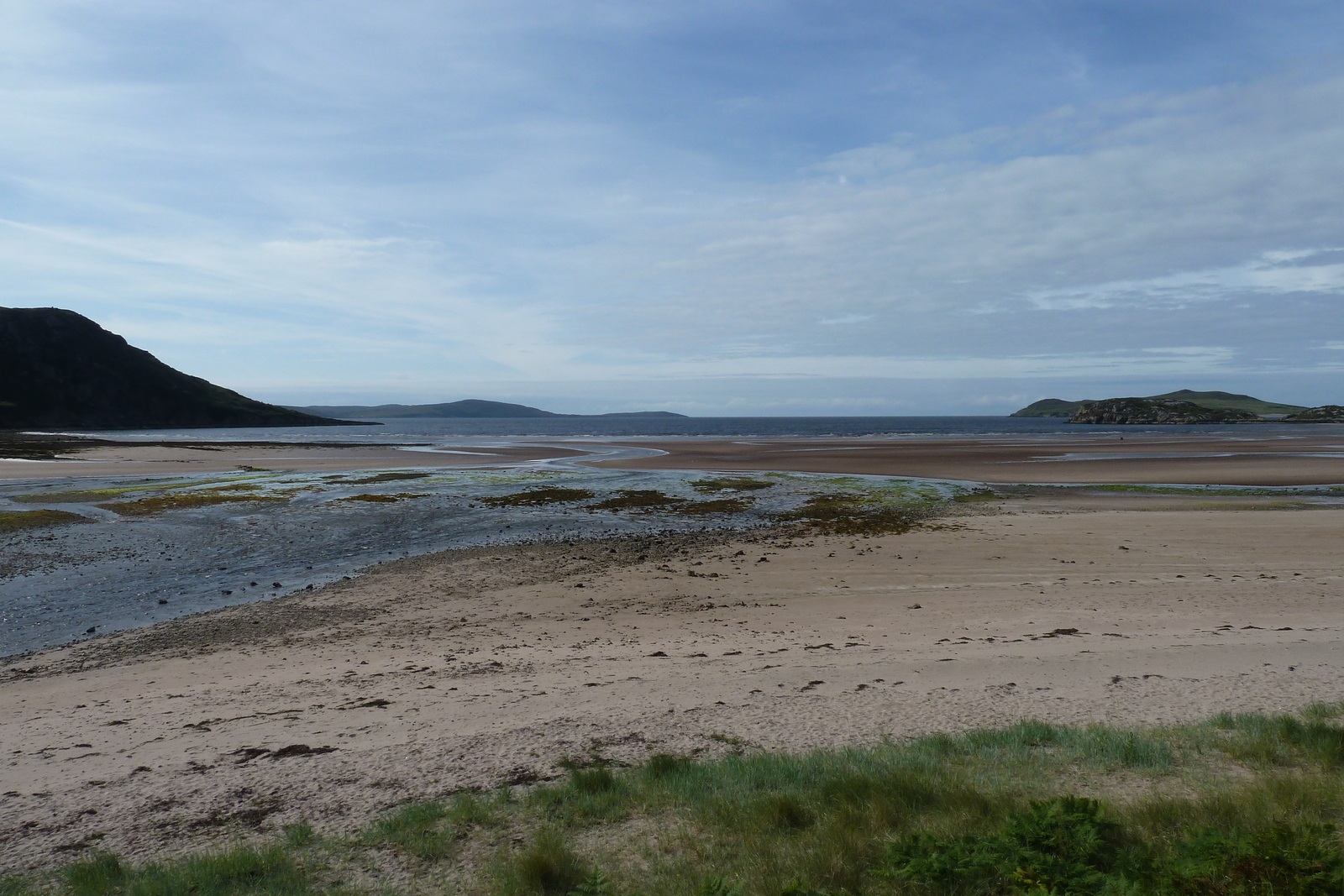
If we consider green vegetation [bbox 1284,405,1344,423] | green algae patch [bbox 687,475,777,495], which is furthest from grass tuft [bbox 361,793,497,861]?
green vegetation [bbox 1284,405,1344,423]

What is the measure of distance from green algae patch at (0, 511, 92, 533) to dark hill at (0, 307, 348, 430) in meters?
148

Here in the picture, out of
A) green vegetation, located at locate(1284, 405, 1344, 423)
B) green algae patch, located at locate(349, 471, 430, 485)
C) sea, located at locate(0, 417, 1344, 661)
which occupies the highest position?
green vegetation, located at locate(1284, 405, 1344, 423)

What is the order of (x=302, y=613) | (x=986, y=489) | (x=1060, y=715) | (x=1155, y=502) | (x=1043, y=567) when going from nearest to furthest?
(x=1060, y=715) → (x=302, y=613) → (x=1043, y=567) → (x=1155, y=502) → (x=986, y=489)

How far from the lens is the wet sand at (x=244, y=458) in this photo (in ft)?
162

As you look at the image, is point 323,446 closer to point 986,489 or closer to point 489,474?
point 489,474

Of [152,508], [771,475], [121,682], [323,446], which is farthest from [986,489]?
[323,446]

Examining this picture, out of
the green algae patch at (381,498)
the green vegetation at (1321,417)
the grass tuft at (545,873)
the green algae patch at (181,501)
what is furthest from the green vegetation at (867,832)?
the green vegetation at (1321,417)

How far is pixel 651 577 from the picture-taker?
17219 millimetres

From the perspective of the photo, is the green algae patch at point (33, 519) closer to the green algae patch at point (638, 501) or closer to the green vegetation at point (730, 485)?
the green algae patch at point (638, 501)

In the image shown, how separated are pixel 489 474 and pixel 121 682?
35.5 meters

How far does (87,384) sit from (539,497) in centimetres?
17472

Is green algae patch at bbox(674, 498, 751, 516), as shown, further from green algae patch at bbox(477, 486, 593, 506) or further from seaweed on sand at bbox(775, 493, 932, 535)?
green algae patch at bbox(477, 486, 593, 506)

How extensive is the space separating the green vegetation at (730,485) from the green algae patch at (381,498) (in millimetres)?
14143

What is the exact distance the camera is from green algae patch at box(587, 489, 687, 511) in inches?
1208
